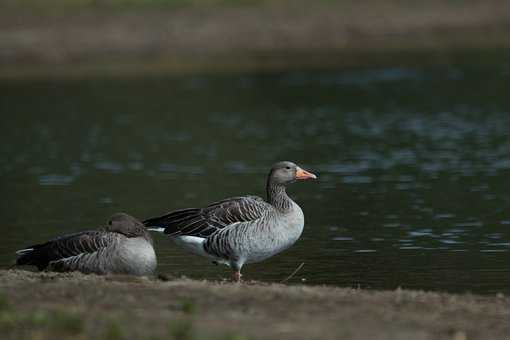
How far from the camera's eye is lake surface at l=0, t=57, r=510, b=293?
1484cm

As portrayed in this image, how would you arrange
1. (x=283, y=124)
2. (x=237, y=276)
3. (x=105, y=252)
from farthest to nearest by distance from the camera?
(x=283, y=124) → (x=237, y=276) → (x=105, y=252)

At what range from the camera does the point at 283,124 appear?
→ 30.3 metres

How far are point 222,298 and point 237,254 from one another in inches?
108

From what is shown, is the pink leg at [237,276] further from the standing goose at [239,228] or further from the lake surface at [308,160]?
the lake surface at [308,160]

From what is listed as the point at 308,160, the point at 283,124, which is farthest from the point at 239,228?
the point at 283,124

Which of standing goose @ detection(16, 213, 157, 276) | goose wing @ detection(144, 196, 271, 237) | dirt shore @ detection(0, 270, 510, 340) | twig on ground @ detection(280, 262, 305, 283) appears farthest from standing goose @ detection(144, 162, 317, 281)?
A: dirt shore @ detection(0, 270, 510, 340)

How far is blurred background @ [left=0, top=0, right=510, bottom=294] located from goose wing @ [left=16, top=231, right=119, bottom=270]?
143 cm

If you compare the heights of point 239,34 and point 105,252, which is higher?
point 239,34

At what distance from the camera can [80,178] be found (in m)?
22.8

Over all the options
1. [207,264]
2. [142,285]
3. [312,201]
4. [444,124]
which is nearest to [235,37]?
[444,124]

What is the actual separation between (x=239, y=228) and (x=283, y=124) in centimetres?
1755

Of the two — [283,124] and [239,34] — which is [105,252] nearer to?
[283,124]

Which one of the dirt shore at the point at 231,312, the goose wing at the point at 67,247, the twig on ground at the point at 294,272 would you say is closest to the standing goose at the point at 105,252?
the goose wing at the point at 67,247

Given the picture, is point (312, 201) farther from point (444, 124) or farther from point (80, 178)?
point (444, 124)
